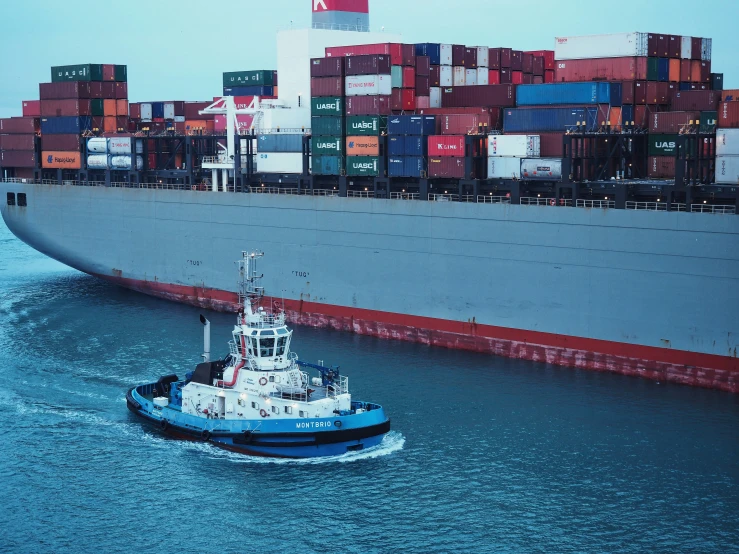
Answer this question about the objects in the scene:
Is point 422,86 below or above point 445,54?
below

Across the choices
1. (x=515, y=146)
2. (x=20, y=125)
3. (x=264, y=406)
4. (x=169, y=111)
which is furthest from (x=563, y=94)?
(x=20, y=125)

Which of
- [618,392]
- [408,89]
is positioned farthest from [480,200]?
[618,392]

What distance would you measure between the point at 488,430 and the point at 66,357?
59.8 feet

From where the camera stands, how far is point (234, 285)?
49.2 m

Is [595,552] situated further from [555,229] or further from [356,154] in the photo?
[356,154]

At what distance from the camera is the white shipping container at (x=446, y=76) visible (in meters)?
47.8

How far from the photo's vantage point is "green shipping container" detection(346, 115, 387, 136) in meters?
44.5

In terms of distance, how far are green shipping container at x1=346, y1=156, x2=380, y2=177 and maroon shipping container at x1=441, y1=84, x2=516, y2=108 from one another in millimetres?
5295

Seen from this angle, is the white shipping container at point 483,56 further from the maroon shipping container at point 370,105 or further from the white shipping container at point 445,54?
the maroon shipping container at point 370,105

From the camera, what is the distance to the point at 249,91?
2239 inches

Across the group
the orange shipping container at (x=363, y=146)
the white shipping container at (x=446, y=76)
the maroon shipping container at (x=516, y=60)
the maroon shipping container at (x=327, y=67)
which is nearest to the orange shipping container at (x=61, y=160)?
the maroon shipping container at (x=327, y=67)

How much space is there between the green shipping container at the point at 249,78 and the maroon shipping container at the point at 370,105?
12.5 m

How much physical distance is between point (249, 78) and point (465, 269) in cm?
2279

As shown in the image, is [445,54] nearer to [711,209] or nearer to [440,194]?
[440,194]
